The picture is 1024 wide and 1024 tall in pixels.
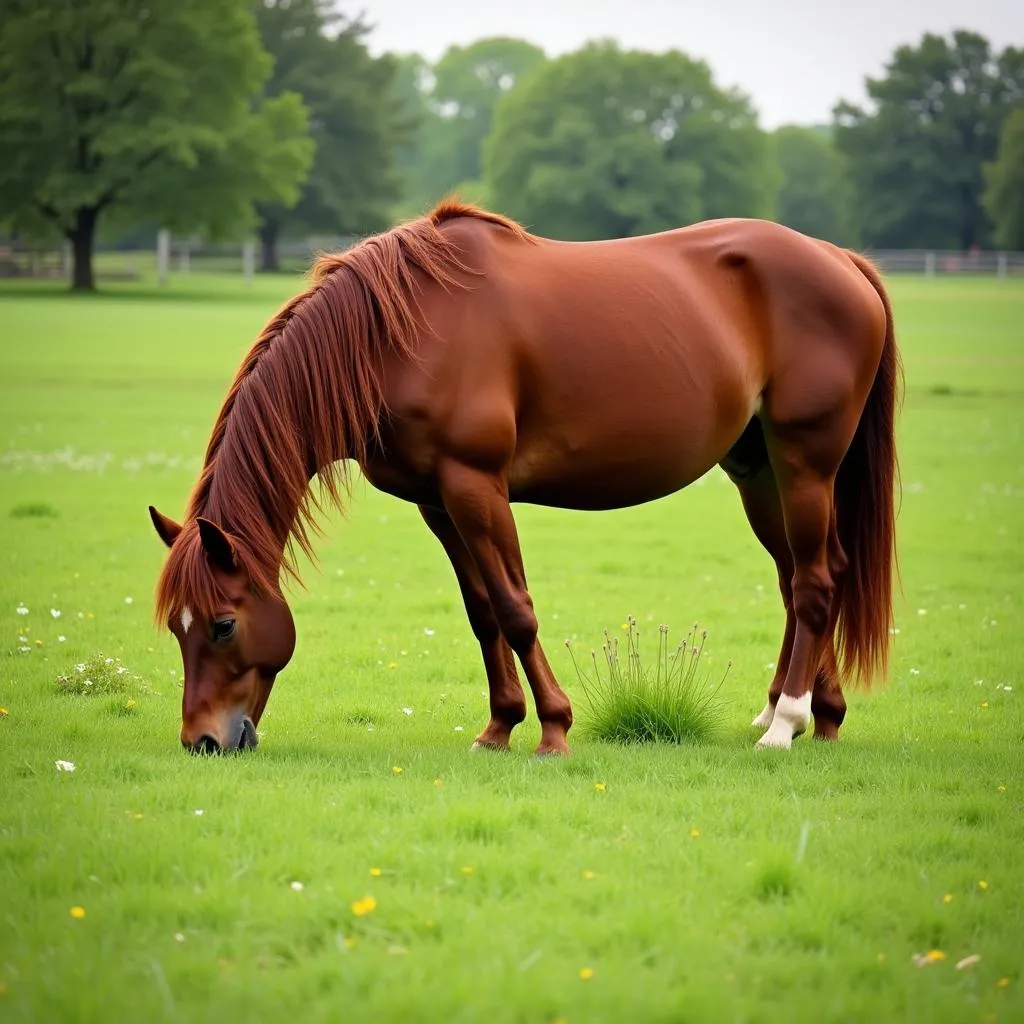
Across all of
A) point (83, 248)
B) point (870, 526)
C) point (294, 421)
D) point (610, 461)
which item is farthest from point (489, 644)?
point (83, 248)

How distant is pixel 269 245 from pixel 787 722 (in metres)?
73.5

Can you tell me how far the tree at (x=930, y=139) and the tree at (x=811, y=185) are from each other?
3.13 m

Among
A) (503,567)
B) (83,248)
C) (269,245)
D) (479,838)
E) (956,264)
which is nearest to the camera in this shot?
(479,838)

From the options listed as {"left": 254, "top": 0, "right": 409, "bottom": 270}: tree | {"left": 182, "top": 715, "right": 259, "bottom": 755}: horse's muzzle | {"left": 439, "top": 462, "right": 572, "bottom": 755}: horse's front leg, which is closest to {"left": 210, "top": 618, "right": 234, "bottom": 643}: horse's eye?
{"left": 182, "top": 715, "right": 259, "bottom": 755}: horse's muzzle

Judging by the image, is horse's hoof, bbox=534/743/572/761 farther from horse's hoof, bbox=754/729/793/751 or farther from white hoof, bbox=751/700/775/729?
white hoof, bbox=751/700/775/729

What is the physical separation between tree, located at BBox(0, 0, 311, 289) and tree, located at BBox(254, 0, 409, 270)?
16.9 metres

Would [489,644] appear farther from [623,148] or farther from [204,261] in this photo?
[623,148]

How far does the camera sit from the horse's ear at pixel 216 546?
5602 mm

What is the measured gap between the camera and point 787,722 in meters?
6.54

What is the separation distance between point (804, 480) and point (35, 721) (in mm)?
3859

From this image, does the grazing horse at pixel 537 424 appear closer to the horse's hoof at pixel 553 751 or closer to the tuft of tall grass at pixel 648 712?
the horse's hoof at pixel 553 751

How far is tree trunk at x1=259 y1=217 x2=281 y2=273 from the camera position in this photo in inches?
3009

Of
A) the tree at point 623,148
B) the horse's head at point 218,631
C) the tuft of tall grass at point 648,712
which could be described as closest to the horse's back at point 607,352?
the tuft of tall grass at point 648,712

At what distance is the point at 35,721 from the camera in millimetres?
6781
